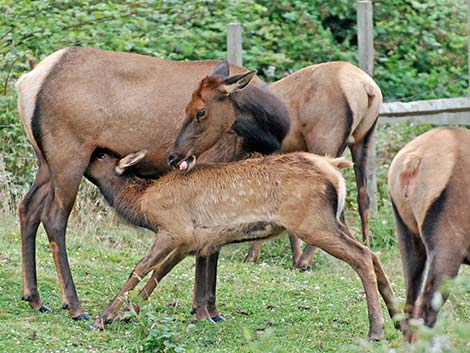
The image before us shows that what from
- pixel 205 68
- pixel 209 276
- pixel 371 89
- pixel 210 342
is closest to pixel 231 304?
pixel 209 276

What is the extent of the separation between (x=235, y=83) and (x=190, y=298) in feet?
6.14

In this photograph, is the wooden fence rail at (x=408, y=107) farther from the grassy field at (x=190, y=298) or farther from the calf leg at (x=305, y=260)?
the calf leg at (x=305, y=260)

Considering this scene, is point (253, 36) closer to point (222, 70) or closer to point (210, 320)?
point (222, 70)

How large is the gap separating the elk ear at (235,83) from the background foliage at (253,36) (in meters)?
4.15

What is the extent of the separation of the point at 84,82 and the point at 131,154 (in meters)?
0.64

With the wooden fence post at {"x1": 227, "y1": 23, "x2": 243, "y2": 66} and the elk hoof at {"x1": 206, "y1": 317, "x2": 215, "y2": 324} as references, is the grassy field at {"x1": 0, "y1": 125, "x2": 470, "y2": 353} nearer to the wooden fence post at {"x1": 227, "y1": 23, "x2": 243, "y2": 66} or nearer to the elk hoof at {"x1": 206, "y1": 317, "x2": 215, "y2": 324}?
the elk hoof at {"x1": 206, "y1": 317, "x2": 215, "y2": 324}

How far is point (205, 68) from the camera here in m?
8.16

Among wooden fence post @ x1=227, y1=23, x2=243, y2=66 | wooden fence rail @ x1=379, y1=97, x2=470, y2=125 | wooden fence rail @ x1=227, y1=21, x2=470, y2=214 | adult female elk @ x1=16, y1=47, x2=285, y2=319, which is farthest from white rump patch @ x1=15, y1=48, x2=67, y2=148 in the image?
wooden fence rail @ x1=379, y1=97, x2=470, y2=125

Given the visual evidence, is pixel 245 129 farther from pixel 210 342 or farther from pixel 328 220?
pixel 210 342

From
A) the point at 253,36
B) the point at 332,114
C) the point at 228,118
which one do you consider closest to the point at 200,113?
the point at 228,118

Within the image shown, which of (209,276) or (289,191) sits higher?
(289,191)

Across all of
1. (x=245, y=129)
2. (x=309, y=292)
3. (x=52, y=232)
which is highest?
(x=245, y=129)

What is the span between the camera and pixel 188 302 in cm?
832

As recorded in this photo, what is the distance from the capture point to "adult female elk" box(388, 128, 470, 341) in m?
5.95
